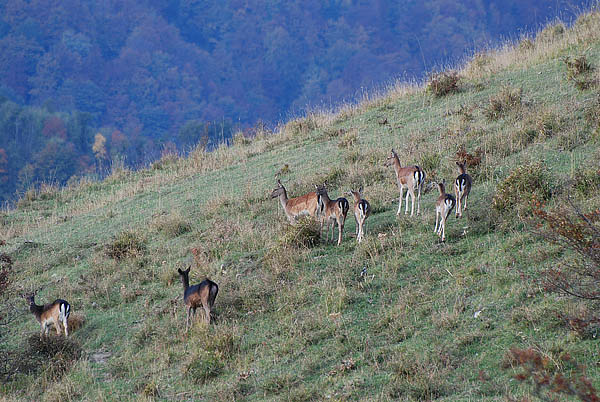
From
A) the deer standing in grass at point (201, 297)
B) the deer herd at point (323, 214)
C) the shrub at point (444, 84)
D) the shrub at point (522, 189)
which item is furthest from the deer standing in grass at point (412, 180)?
the shrub at point (444, 84)

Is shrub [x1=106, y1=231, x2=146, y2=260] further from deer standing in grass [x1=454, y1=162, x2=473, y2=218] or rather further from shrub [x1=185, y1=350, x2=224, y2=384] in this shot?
deer standing in grass [x1=454, y1=162, x2=473, y2=218]

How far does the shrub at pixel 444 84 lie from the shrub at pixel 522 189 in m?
9.14

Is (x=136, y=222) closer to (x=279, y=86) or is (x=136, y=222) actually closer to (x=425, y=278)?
(x=425, y=278)

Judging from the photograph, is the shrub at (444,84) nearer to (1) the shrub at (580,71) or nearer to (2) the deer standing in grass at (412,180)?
(1) the shrub at (580,71)

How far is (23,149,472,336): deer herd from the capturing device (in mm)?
10859

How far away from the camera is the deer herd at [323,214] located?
10.9 metres

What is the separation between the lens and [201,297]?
10.7 meters

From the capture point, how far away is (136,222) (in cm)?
1806

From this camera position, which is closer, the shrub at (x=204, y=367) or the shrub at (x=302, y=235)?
the shrub at (x=204, y=367)

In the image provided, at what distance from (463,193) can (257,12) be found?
10300cm

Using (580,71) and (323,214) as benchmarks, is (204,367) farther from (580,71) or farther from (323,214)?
(580,71)

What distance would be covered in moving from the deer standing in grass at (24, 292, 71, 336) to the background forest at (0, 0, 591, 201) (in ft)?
206

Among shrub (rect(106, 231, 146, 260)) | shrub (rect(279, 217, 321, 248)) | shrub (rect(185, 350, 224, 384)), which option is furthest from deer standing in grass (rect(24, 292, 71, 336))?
shrub (rect(279, 217, 321, 248))

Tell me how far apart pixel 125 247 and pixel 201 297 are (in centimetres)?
471
